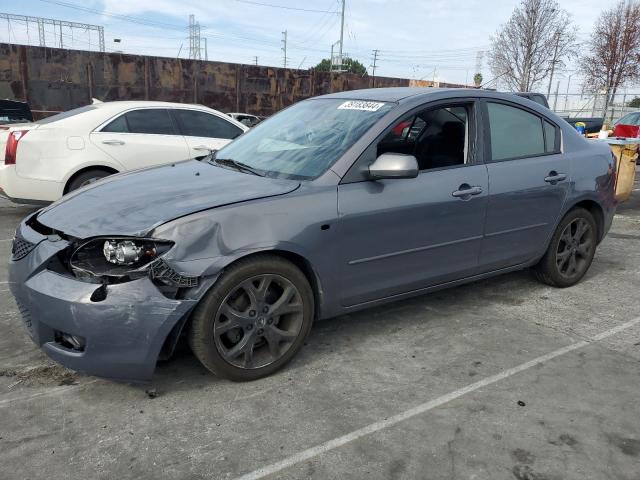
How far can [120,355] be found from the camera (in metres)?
2.72

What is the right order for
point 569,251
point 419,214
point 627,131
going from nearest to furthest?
point 419,214 → point 569,251 → point 627,131

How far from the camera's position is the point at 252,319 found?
3018 mm

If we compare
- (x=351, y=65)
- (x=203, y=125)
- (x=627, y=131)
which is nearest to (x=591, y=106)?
(x=627, y=131)

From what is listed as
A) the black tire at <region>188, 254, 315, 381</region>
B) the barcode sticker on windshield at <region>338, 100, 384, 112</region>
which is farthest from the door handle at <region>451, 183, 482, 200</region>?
the black tire at <region>188, 254, 315, 381</region>

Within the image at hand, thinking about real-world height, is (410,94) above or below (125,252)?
above

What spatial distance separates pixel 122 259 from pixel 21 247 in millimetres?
772

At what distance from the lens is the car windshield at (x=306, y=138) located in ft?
11.3

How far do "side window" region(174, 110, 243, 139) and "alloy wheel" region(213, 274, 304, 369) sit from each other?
5.00 meters

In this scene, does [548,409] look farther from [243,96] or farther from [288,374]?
[243,96]

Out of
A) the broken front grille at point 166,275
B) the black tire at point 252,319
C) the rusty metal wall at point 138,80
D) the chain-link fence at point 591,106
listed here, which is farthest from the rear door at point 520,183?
the chain-link fence at point 591,106

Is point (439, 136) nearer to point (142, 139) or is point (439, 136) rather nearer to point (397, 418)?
point (397, 418)

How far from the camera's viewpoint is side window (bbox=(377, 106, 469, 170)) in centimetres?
390

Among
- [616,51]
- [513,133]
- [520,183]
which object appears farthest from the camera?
[616,51]

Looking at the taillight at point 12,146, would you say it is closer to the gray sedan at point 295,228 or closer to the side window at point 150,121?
the side window at point 150,121
